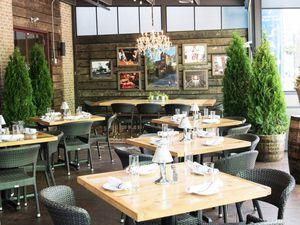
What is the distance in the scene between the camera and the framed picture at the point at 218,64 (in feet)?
41.4

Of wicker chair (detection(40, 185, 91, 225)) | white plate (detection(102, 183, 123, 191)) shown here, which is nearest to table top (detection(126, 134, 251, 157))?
white plate (detection(102, 183, 123, 191))

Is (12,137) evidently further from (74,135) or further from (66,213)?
(66,213)

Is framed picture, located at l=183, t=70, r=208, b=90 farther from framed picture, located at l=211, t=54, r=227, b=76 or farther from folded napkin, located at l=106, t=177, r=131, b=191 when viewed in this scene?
folded napkin, located at l=106, t=177, r=131, b=191

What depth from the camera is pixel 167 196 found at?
309cm

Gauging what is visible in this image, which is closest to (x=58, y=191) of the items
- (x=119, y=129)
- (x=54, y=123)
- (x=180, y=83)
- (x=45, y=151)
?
(x=45, y=151)

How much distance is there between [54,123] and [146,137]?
245 cm

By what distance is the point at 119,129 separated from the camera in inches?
485

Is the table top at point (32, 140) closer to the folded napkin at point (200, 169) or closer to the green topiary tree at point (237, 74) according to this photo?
the folded napkin at point (200, 169)

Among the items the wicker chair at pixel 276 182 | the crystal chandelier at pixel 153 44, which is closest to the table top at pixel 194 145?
the wicker chair at pixel 276 182

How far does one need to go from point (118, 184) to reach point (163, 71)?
9794mm

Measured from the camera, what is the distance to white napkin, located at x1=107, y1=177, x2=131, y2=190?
3.26 meters

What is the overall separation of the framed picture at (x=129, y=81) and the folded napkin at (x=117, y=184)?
9.73 metres

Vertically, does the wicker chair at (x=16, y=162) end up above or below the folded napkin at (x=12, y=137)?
below

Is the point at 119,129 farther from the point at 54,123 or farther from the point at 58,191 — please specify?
the point at 58,191
